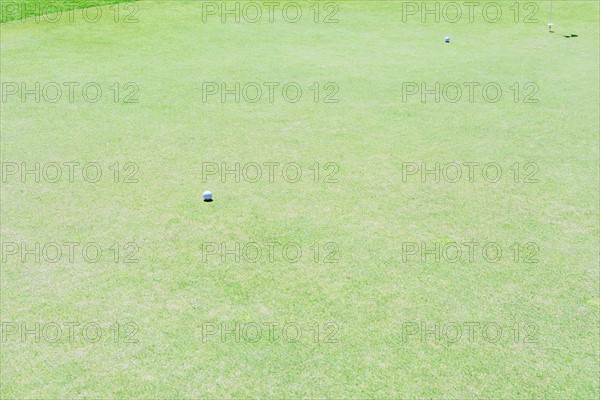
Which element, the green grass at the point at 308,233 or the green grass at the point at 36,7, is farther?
the green grass at the point at 36,7

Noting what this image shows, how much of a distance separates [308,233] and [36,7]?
14.8 m

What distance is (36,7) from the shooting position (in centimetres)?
1638

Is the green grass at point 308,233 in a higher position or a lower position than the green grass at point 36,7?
lower

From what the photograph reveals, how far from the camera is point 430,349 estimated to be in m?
3.94

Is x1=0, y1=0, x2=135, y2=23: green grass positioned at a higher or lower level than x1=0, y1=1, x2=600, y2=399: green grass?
higher

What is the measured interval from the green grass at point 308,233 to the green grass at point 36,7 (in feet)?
15.9

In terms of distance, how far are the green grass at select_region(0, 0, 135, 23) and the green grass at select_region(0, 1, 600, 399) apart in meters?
4.86

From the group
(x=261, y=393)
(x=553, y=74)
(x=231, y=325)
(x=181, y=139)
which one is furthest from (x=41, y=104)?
(x=553, y=74)

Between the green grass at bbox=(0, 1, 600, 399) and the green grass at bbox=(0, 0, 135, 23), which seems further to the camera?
the green grass at bbox=(0, 0, 135, 23)

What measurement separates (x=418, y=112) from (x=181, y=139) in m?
4.01

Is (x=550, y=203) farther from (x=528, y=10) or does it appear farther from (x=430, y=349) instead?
(x=528, y=10)

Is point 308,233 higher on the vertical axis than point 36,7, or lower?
lower

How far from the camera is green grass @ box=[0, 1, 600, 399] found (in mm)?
3754

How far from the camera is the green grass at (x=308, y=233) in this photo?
3.75 metres
